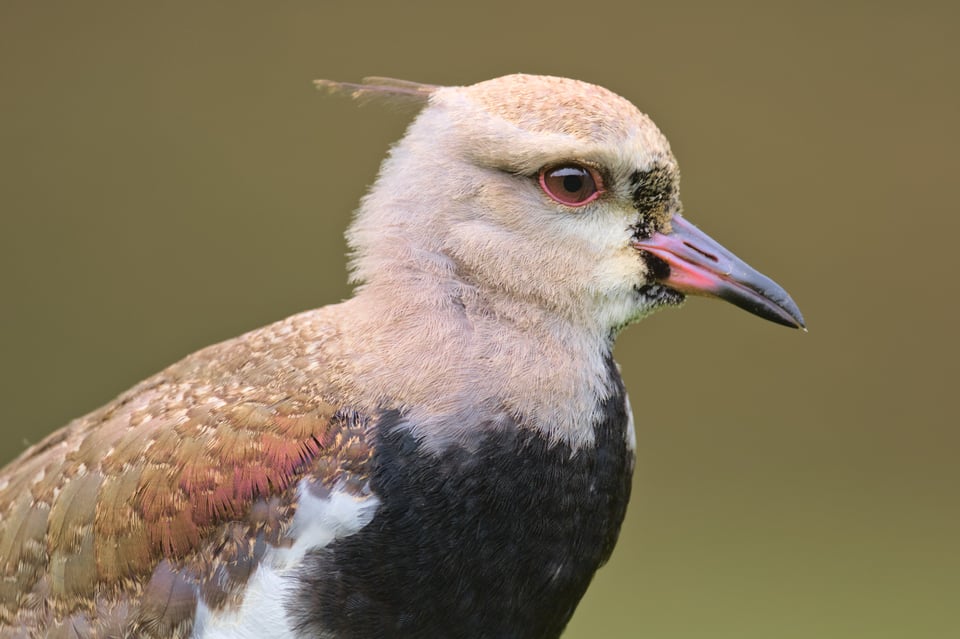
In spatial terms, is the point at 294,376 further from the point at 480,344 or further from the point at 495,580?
the point at 495,580

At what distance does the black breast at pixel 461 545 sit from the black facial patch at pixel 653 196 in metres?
0.45

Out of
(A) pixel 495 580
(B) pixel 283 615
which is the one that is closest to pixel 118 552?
(B) pixel 283 615

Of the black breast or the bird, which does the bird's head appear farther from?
the black breast

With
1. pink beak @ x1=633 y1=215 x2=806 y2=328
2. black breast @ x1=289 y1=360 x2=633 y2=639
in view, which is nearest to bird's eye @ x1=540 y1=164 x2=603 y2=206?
pink beak @ x1=633 y1=215 x2=806 y2=328

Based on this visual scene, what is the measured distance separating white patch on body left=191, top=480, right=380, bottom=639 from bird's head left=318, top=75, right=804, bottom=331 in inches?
16.7

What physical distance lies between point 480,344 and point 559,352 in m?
0.15

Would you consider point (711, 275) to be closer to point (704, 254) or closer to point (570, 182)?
point (704, 254)

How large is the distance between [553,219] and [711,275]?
0.33 meters

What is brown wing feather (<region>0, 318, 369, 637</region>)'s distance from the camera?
2.20m

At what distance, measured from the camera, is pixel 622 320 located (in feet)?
7.87

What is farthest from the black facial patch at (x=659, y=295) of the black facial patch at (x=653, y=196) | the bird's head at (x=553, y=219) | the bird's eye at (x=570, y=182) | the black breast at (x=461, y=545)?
the black breast at (x=461, y=545)

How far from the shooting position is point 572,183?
7.66 feet

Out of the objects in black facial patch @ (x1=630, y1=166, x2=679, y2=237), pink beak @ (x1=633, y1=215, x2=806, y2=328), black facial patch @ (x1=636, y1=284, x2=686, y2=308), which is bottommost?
black facial patch @ (x1=636, y1=284, x2=686, y2=308)

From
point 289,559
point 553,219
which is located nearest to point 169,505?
point 289,559
